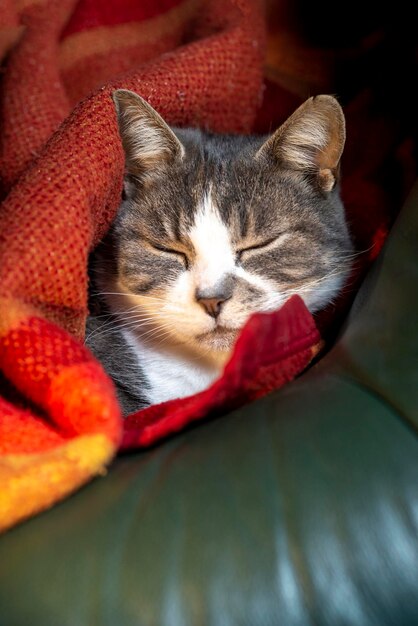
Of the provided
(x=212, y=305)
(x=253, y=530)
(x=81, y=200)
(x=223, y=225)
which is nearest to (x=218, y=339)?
(x=212, y=305)

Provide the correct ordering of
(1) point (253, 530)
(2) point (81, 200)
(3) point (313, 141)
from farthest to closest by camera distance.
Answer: (3) point (313, 141) < (2) point (81, 200) < (1) point (253, 530)

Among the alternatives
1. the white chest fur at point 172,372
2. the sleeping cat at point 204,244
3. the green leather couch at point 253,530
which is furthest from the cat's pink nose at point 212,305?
the green leather couch at point 253,530

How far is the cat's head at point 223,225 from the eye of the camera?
3.56ft

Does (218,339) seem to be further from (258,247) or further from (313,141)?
(313,141)

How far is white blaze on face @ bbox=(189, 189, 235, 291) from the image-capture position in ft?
3.50

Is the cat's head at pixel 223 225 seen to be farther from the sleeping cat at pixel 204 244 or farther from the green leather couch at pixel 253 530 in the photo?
the green leather couch at pixel 253 530

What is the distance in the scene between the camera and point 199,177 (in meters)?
1.19

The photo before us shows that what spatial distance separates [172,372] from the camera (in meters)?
1.21

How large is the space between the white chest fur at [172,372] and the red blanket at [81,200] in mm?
196

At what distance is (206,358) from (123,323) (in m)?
0.17

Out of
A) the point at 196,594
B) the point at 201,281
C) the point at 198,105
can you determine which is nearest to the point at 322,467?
the point at 196,594

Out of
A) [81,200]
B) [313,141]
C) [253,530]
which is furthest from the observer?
[313,141]

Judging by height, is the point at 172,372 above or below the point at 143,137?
below

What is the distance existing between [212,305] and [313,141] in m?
0.34
